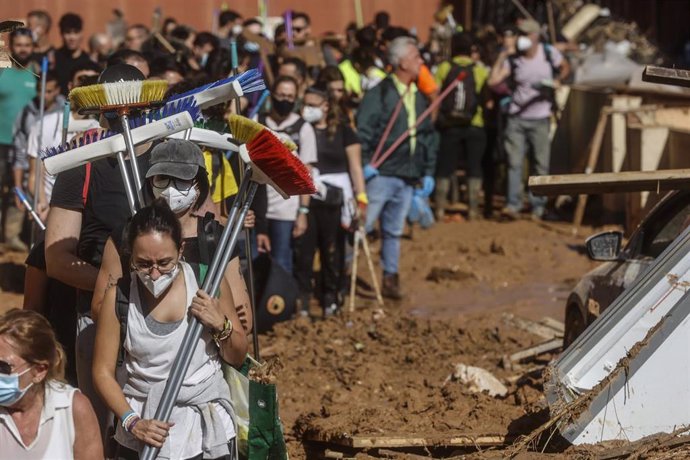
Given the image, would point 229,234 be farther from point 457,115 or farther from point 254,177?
point 457,115

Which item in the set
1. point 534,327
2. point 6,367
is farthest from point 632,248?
point 6,367

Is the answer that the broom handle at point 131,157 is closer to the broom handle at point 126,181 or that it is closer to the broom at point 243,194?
the broom handle at point 126,181

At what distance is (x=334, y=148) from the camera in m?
11.4

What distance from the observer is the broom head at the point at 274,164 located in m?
5.12

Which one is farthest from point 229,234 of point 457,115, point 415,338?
point 457,115

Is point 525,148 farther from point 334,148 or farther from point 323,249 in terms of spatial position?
point 334,148

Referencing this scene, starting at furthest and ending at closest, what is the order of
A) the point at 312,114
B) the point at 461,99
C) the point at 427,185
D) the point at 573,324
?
the point at 461,99 < the point at 427,185 < the point at 312,114 < the point at 573,324

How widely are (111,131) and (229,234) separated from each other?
903mm

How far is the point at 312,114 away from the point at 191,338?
256 inches

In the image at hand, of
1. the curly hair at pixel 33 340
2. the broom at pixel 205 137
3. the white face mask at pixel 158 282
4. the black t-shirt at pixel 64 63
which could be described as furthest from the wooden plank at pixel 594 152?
the curly hair at pixel 33 340

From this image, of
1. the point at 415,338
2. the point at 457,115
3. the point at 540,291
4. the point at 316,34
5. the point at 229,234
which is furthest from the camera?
the point at 316,34

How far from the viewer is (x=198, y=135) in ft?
19.4

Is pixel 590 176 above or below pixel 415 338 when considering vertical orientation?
above

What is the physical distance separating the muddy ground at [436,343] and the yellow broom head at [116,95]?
7.13 feet
